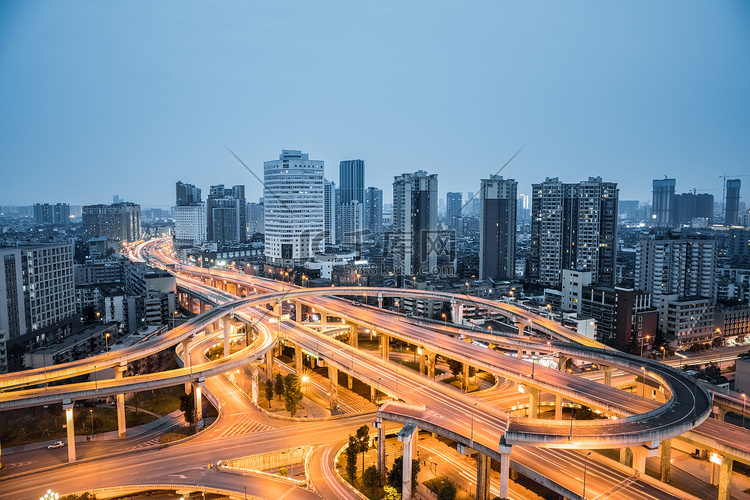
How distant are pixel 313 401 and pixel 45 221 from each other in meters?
141

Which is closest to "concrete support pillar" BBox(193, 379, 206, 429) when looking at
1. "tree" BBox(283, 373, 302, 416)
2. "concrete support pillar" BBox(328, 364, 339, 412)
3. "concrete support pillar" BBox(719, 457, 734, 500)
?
"tree" BBox(283, 373, 302, 416)

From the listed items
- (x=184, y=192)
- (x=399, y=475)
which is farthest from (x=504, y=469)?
(x=184, y=192)

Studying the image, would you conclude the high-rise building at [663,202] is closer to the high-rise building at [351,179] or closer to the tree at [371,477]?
the high-rise building at [351,179]

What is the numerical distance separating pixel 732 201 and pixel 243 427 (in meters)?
112

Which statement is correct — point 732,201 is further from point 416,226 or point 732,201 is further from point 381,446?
point 381,446

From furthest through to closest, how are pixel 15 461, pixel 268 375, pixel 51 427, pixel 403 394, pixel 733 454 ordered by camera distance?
pixel 268 375, pixel 51 427, pixel 403 394, pixel 15 461, pixel 733 454

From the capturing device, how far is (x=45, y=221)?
136750 mm

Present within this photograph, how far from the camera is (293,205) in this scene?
68125 mm

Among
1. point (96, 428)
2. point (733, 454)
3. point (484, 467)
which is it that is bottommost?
point (96, 428)

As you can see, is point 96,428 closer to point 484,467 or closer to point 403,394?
point 403,394

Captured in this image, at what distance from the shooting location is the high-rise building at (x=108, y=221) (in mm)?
106625

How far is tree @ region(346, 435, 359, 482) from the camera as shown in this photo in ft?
64.0

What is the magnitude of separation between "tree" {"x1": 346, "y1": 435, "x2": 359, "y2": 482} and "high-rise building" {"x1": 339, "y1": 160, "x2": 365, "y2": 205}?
12494 cm

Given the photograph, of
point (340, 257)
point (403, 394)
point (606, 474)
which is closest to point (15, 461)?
point (403, 394)
